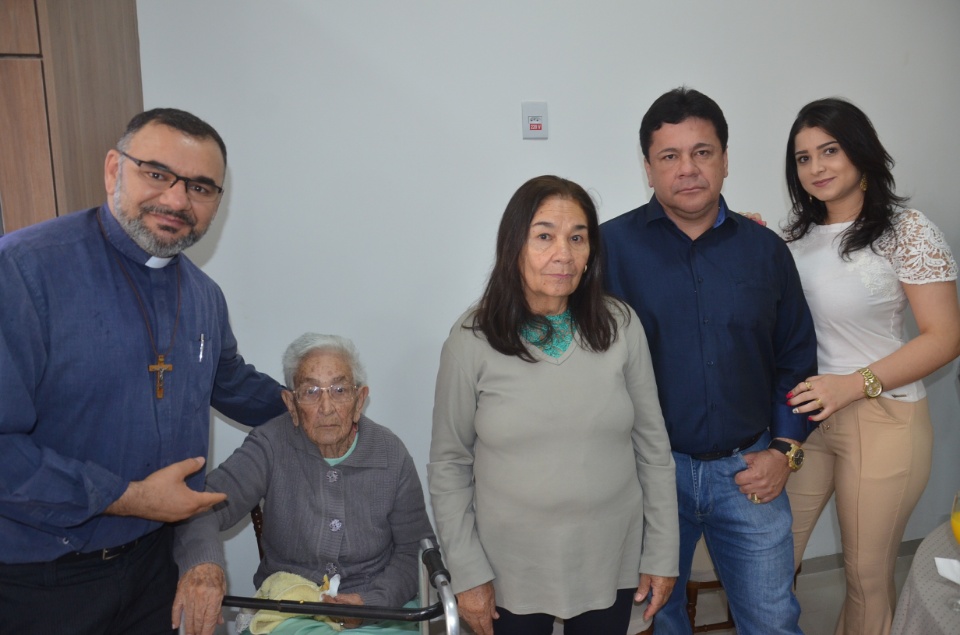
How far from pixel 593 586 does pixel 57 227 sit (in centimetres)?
136

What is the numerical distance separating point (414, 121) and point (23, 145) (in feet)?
4.01

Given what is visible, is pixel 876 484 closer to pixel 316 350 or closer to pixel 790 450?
pixel 790 450

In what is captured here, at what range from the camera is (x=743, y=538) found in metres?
1.81

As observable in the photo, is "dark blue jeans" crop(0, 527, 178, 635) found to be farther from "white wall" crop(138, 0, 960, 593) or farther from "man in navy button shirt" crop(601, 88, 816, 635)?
"man in navy button shirt" crop(601, 88, 816, 635)

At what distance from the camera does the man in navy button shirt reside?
180cm

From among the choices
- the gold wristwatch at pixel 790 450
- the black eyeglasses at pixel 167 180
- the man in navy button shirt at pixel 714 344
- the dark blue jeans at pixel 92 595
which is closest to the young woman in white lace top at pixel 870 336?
the gold wristwatch at pixel 790 450

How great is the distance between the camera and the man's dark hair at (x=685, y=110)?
1.80m

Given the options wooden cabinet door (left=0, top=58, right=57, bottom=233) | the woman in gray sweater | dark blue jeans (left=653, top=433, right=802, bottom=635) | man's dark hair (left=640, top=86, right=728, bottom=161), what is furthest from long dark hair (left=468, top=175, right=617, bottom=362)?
wooden cabinet door (left=0, top=58, right=57, bottom=233)

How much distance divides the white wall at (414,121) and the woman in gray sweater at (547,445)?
0.99 metres

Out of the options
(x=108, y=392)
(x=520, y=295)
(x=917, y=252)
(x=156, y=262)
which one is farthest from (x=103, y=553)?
(x=917, y=252)

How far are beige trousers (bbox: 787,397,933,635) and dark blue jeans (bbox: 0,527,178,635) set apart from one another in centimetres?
181

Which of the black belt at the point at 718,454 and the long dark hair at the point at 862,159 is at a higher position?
the long dark hair at the point at 862,159

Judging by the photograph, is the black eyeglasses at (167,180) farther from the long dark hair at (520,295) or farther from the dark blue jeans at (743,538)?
the dark blue jeans at (743,538)

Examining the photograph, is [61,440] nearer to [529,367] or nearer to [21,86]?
[21,86]
